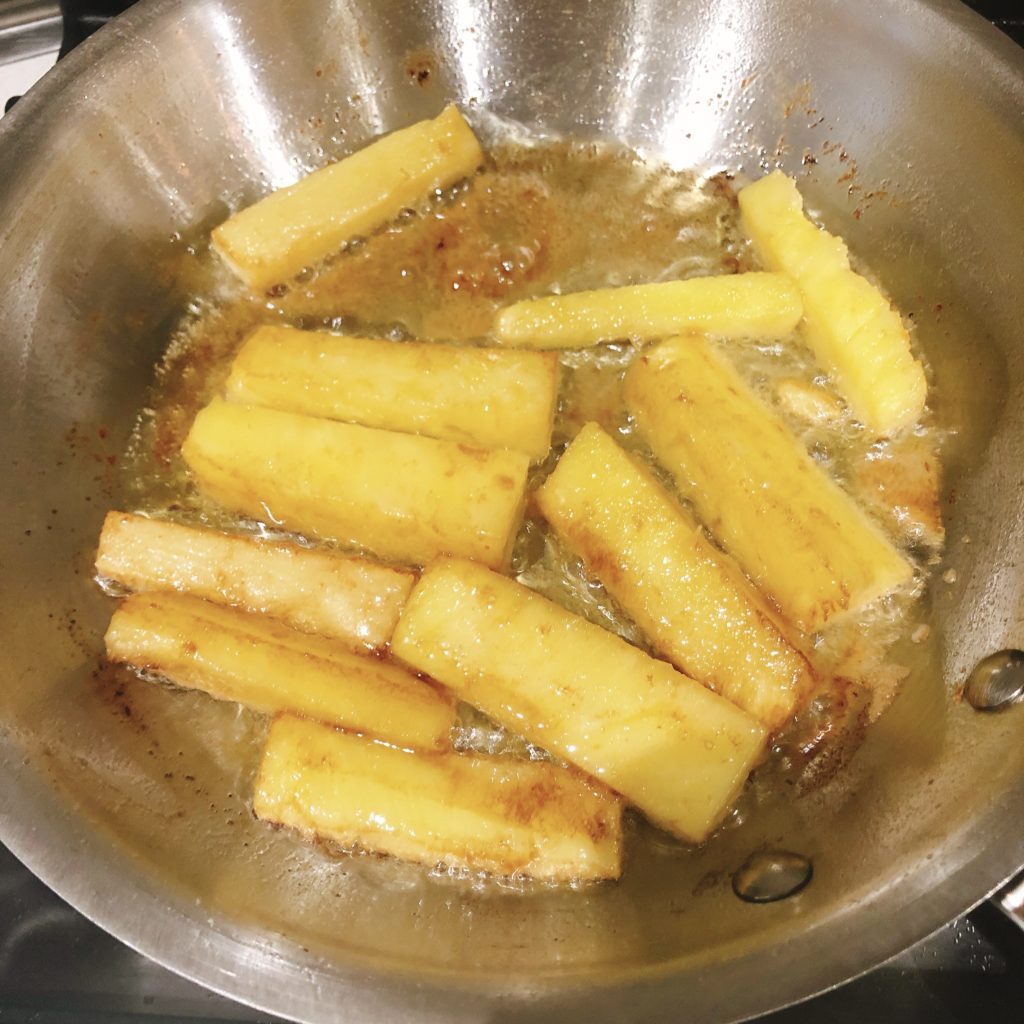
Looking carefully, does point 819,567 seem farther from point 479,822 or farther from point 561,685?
point 479,822

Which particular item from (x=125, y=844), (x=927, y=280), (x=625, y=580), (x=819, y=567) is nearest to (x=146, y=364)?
(x=125, y=844)

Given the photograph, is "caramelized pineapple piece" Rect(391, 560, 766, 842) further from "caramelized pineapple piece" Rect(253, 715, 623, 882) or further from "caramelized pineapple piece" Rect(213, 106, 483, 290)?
"caramelized pineapple piece" Rect(213, 106, 483, 290)

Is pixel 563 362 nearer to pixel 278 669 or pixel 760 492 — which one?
pixel 760 492

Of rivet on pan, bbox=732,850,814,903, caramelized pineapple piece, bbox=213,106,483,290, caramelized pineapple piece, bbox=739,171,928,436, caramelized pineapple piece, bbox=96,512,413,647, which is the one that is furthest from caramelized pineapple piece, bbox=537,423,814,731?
caramelized pineapple piece, bbox=213,106,483,290

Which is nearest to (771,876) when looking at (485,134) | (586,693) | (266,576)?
(586,693)

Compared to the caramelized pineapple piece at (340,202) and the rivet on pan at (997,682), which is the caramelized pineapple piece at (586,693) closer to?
the rivet on pan at (997,682)

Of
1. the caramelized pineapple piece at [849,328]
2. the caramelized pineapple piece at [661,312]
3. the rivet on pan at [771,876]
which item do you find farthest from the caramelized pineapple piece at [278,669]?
the caramelized pineapple piece at [849,328]
